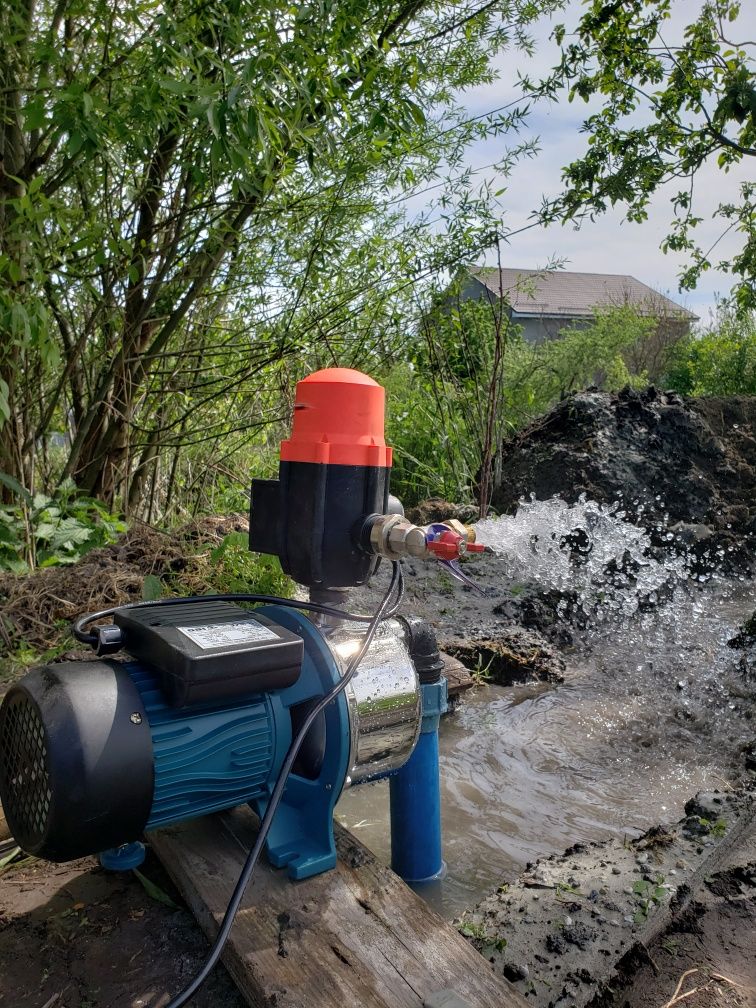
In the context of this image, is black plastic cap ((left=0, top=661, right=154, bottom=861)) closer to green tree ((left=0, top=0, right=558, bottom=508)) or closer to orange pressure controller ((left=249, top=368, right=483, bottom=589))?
orange pressure controller ((left=249, top=368, right=483, bottom=589))

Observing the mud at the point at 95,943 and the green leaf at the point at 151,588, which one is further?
the green leaf at the point at 151,588

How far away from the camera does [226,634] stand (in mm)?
1342

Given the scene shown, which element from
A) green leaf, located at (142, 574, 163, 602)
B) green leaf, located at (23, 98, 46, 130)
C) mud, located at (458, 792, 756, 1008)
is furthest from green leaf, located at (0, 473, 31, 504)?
Result: mud, located at (458, 792, 756, 1008)

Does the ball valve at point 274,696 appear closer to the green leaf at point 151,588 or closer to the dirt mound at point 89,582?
the green leaf at point 151,588

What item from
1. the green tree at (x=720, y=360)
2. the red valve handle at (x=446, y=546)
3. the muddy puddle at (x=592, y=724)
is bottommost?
the muddy puddle at (x=592, y=724)

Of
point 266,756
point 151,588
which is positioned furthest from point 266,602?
point 151,588

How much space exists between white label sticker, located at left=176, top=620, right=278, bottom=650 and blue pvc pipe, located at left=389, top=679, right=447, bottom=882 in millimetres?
484

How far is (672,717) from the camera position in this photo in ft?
9.67

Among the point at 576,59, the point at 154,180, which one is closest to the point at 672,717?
the point at 154,180

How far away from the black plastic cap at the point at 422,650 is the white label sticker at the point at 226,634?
0.42 meters

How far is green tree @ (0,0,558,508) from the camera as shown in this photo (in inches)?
96.6

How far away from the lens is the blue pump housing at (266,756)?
4.34ft

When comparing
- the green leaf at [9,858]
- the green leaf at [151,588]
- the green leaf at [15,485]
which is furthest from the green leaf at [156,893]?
the green leaf at [15,485]

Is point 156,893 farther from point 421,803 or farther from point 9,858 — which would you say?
point 421,803
